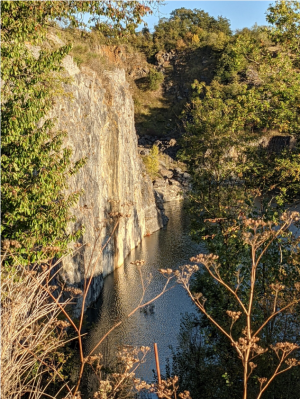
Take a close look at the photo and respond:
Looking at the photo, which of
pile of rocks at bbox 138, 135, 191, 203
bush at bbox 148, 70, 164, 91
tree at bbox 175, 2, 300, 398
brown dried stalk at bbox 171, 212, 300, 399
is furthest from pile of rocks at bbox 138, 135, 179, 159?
brown dried stalk at bbox 171, 212, 300, 399

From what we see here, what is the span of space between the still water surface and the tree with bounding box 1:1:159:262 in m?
4.78

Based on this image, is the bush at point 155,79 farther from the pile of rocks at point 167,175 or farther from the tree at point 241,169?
the tree at point 241,169

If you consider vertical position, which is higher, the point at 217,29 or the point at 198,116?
the point at 217,29

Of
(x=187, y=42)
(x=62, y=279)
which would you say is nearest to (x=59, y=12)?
(x=62, y=279)

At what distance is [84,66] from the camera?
2989 cm

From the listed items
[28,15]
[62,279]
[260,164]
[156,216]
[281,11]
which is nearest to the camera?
[28,15]

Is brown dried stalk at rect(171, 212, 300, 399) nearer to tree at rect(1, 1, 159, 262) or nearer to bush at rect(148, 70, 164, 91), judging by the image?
tree at rect(1, 1, 159, 262)

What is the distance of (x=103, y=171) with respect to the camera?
104 feet

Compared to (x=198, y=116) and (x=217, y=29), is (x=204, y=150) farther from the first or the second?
(x=217, y=29)

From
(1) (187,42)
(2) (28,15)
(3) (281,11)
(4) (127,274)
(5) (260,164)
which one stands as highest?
(1) (187,42)

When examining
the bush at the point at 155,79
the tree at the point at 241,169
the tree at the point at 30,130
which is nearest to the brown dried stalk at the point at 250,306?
the tree at the point at 30,130

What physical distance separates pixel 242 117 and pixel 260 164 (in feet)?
5.34

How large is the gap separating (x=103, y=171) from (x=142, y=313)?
40.6ft

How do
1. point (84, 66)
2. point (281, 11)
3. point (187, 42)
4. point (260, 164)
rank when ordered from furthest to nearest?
point (187, 42) → point (84, 66) → point (260, 164) → point (281, 11)
